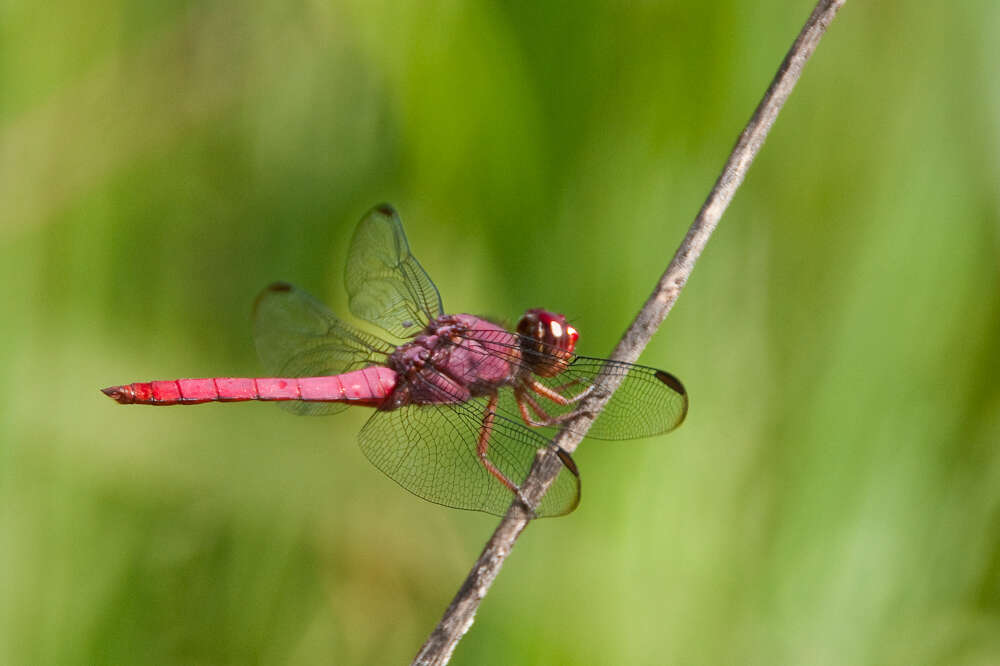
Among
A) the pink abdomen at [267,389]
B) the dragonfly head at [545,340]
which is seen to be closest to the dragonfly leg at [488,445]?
the dragonfly head at [545,340]

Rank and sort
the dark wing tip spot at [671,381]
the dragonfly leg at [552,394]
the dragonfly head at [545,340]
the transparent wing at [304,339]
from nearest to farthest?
1. the dark wing tip spot at [671,381]
2. the dragonfly leg at [552,394]
3. the dragonfly head at [545,340]
4. the transparent wing at [304,339]

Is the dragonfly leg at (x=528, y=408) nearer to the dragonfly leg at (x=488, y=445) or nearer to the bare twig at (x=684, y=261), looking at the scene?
the dragonfly leg at (x=488, y=445)

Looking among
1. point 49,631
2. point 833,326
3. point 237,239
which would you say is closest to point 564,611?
point 833,326

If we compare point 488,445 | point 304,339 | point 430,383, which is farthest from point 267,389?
point 488,445

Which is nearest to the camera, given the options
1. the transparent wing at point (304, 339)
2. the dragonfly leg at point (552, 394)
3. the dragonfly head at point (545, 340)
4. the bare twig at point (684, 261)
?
the bare twig at point (684, 261)

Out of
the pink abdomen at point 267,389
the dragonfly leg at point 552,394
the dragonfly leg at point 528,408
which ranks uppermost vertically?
the dragonfly leg at point 552,394

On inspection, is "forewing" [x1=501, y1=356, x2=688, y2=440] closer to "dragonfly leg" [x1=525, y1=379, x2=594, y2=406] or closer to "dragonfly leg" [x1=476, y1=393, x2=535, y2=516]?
"dragonfly leg" [x1=525, y1=379, x2=594, y2=406]

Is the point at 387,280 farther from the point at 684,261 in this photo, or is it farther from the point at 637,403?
the point at 684,261

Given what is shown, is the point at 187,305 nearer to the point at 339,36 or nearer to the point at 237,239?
the point at 237,239
